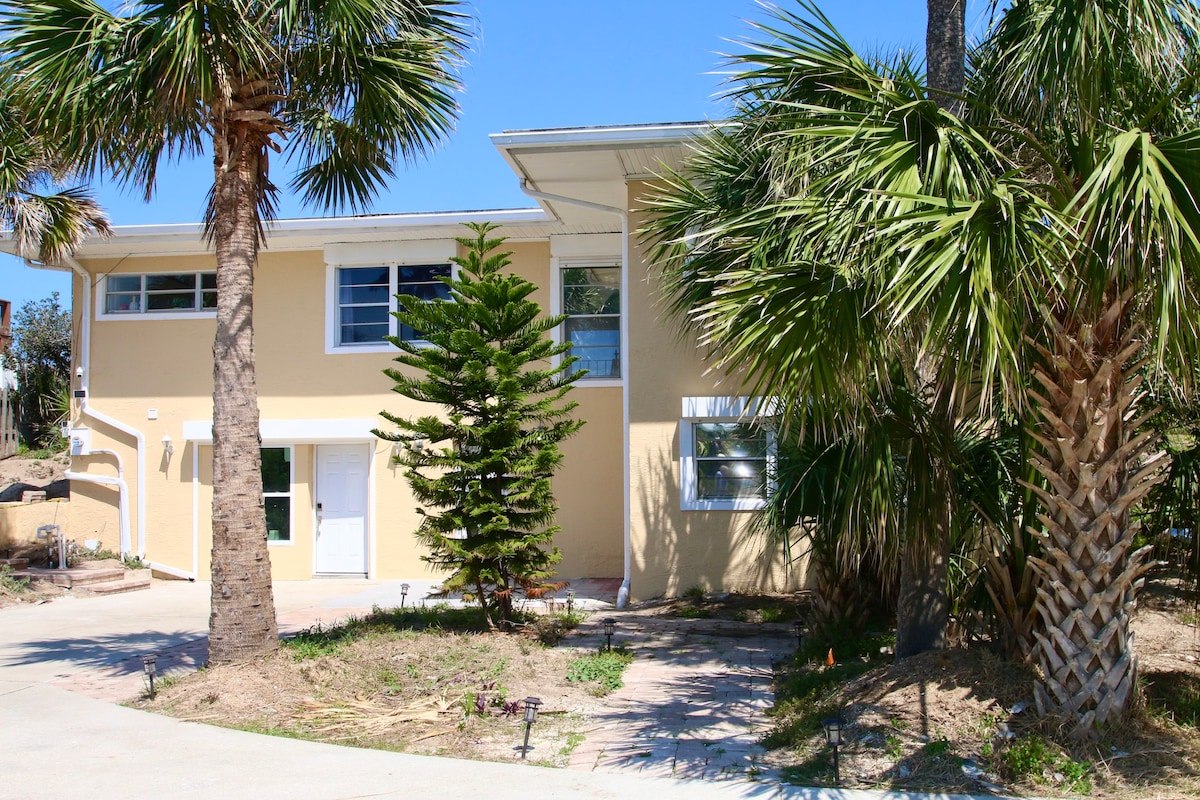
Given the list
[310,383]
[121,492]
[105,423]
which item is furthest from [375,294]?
[121,492]

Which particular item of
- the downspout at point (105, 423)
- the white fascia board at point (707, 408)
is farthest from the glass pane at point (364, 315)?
the white fascia board at point (707, 408)

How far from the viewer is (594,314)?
14.2 m

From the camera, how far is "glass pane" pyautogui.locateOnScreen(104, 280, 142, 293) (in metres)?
15.4

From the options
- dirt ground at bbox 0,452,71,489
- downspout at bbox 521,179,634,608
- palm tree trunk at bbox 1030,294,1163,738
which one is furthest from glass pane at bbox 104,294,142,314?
palm tree trunk at bbox 1030,294,1163,738

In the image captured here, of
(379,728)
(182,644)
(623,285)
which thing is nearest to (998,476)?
(379,728)

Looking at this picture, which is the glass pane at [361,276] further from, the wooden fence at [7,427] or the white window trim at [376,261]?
the wooden fence at [7,427]

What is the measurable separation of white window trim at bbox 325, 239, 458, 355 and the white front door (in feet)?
5.30

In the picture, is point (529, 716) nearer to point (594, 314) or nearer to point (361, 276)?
point (594, 314)

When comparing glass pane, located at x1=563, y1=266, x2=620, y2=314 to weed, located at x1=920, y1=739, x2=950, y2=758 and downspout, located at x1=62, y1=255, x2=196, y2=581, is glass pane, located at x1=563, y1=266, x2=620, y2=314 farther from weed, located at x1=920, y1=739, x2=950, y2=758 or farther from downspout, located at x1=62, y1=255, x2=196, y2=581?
weed, located at x1=920, y1=739, x2=950, y2=758

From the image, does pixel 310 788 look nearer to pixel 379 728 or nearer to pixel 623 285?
pixel 379 728

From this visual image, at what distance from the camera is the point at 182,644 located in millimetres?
9656

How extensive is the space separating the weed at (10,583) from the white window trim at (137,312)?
4.41 m

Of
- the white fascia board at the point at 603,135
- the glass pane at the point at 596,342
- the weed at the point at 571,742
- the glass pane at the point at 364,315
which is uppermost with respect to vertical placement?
the white fascia board at the point at 603,135

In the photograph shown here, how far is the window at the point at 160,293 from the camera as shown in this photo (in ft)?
50.0
